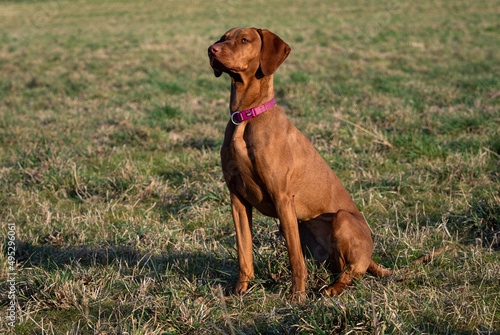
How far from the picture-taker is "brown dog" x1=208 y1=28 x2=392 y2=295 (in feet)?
8.40

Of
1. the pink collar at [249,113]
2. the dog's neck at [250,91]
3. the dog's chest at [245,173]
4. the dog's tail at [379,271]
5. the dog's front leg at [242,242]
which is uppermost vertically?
the dog's neck at [250,91]

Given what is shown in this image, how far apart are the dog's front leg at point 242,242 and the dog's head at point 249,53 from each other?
31.1 inches

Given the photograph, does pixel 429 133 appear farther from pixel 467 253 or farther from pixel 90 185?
pixel 90 185

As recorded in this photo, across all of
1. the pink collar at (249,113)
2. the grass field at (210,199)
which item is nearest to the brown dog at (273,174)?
the pink collar at (249,113)

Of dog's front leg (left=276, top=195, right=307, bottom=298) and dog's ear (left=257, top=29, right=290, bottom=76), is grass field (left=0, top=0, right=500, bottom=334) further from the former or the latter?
dog's ear (left=257, top=29, right=290, bottom=76)

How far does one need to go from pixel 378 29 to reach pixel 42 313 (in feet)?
55.0

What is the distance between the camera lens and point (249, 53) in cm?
259

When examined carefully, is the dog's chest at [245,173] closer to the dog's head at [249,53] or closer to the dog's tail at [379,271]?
the dog's head at [249,53]

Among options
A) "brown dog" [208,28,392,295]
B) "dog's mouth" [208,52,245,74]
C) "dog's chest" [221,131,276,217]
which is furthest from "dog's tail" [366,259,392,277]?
"dog's mouth" [208,52,245,74]

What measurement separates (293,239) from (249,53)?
1134 millimetres

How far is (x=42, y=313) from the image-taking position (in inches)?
103

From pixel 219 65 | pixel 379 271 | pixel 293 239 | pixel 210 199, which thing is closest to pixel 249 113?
pixel 219 65

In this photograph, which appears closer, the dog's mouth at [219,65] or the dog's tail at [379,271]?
the dog's mouth at [219,65]

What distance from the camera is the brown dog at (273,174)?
256 cm
